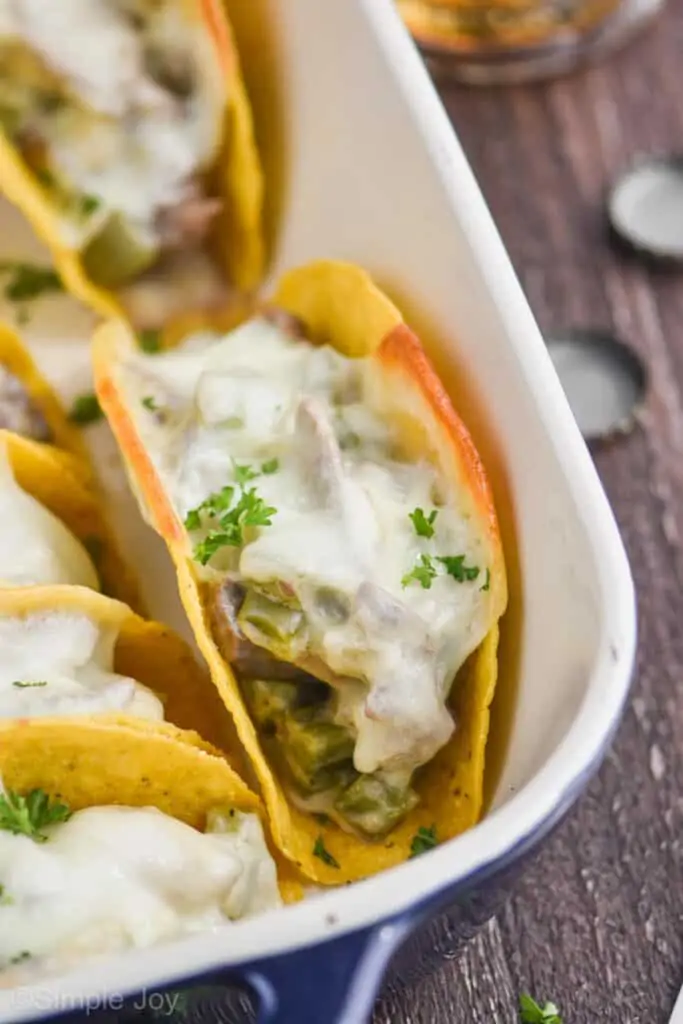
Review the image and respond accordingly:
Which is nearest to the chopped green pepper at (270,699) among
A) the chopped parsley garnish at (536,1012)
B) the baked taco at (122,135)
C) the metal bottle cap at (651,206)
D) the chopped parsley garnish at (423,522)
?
the chopped parsley garnish at (423,522)

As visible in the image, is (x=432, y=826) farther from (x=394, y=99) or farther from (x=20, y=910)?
(x=394, y=99)

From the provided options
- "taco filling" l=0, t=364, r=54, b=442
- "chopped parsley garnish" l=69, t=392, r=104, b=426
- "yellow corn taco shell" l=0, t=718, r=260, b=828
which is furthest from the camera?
"chopped parsley garnish" l=69, t=392, r=104, b=426

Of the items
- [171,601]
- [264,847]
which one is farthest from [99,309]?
[264,847]

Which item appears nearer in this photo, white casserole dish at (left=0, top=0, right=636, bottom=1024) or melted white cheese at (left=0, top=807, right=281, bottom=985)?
white casserole dish at (left=0, top=0, right=636, bottom=1024)

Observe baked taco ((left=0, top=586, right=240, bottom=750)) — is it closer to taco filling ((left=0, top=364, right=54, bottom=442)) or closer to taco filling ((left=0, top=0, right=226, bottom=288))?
taco filling ((left=0, top=364, right=54, bottom=442))

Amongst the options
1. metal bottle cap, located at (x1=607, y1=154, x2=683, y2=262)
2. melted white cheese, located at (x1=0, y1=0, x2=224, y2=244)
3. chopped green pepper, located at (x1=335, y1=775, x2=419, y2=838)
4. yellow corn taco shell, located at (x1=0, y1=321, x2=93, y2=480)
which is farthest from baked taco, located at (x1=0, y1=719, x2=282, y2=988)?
metal bottle cap, located at (x1=607, y1=154, x2=683, y2=262)

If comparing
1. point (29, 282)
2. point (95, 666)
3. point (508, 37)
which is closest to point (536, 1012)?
point (95, 666)
